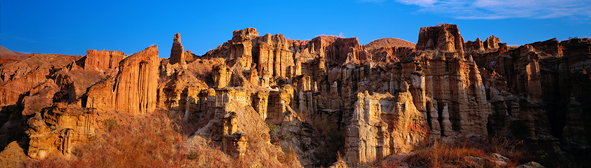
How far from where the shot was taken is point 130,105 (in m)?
27.8

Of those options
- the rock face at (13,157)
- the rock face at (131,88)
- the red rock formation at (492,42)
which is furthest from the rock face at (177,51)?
the red rock formation at (492,42)

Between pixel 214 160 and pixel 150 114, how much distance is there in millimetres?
7399

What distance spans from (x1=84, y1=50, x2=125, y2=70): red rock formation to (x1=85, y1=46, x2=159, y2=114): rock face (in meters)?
13.8

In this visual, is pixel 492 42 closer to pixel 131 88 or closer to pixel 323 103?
pixel 323 103

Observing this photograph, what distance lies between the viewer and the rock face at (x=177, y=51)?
2046 inches

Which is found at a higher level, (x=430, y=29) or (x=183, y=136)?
(x=430, y=29)

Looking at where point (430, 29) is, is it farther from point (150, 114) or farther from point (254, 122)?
point (150, 114)

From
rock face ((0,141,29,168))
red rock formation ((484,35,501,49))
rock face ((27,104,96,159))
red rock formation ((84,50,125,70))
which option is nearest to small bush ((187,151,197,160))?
rock face ((27,104,96,159))

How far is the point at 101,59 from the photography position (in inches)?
1631

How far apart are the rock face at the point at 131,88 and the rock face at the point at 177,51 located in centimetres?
2159

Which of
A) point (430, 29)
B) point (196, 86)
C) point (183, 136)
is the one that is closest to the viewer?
point (183, 136)

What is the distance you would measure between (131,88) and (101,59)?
16344 millimetres

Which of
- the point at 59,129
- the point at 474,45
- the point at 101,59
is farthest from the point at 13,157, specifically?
the point at 474,45

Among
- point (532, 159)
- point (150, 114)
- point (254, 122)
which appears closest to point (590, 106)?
point (532, 159)
